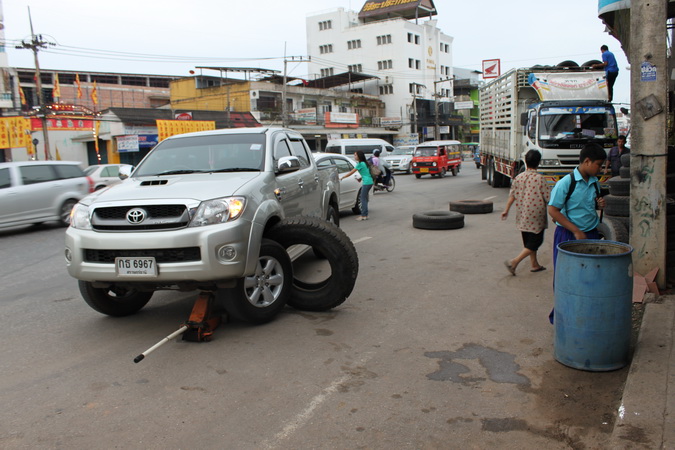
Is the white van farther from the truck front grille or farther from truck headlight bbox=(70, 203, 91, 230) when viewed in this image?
the truck front grille

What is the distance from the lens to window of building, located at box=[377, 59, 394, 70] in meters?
76.0

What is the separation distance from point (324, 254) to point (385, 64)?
7445 cm

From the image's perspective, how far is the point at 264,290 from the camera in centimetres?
543

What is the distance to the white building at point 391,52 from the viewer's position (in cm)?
7325

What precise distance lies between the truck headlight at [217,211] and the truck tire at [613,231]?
12.7 ft

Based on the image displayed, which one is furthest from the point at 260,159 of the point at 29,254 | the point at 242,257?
the point at 29,254

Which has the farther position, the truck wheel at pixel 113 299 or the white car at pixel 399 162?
the white car at pixel 399 162

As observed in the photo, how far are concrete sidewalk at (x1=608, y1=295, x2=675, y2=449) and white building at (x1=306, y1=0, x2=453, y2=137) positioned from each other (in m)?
65.8

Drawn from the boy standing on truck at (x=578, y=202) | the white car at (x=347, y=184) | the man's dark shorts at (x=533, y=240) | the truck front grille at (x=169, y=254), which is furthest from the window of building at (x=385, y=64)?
the truck front grille at (x=169, y=254)

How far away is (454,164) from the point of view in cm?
3066

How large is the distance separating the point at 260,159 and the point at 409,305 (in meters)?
2.31

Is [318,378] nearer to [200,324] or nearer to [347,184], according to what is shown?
[200,324]

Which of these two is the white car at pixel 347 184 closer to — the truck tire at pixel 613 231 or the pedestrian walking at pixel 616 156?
the pedestrian walking at pixel 616 156

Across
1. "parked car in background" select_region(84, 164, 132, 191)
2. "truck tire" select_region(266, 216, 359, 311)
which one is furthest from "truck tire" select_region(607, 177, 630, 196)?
"parked car in background" select_region(84, 164, 132, 191)
